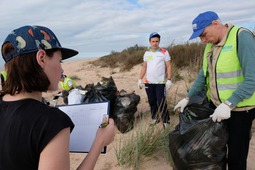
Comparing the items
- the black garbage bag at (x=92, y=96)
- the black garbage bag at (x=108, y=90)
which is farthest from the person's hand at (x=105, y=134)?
the black garbage bag at (x=108, y=90)

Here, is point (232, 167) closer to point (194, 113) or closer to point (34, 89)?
point (194, 113)

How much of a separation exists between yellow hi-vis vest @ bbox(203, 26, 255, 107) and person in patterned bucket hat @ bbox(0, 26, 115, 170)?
4.78 feet

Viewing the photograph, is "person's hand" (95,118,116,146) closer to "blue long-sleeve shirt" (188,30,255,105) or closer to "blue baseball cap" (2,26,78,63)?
"blue baseball cap" (2,26,78,63)

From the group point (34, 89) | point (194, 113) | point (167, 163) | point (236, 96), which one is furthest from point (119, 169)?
point (34, 89)

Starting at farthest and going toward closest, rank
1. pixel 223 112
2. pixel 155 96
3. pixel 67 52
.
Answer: pixel 155 96, pixel 223 112, pixel 67 52

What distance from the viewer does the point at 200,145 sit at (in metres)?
2.22

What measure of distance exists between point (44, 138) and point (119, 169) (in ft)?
7.67

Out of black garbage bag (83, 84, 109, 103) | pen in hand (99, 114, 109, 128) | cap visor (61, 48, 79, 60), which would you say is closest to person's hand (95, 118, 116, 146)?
pen in hand (99, 114, 109, 128)

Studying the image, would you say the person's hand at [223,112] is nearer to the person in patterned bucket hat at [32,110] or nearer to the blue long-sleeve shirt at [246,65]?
the blue long-sleeve shirt at [246,65]

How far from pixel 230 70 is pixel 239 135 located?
1.82ft

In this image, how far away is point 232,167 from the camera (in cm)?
228

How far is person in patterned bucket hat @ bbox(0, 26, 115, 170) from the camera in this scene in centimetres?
92

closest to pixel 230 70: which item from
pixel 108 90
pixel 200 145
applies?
pixel 200 145

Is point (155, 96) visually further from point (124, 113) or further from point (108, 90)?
point (108, 90)
